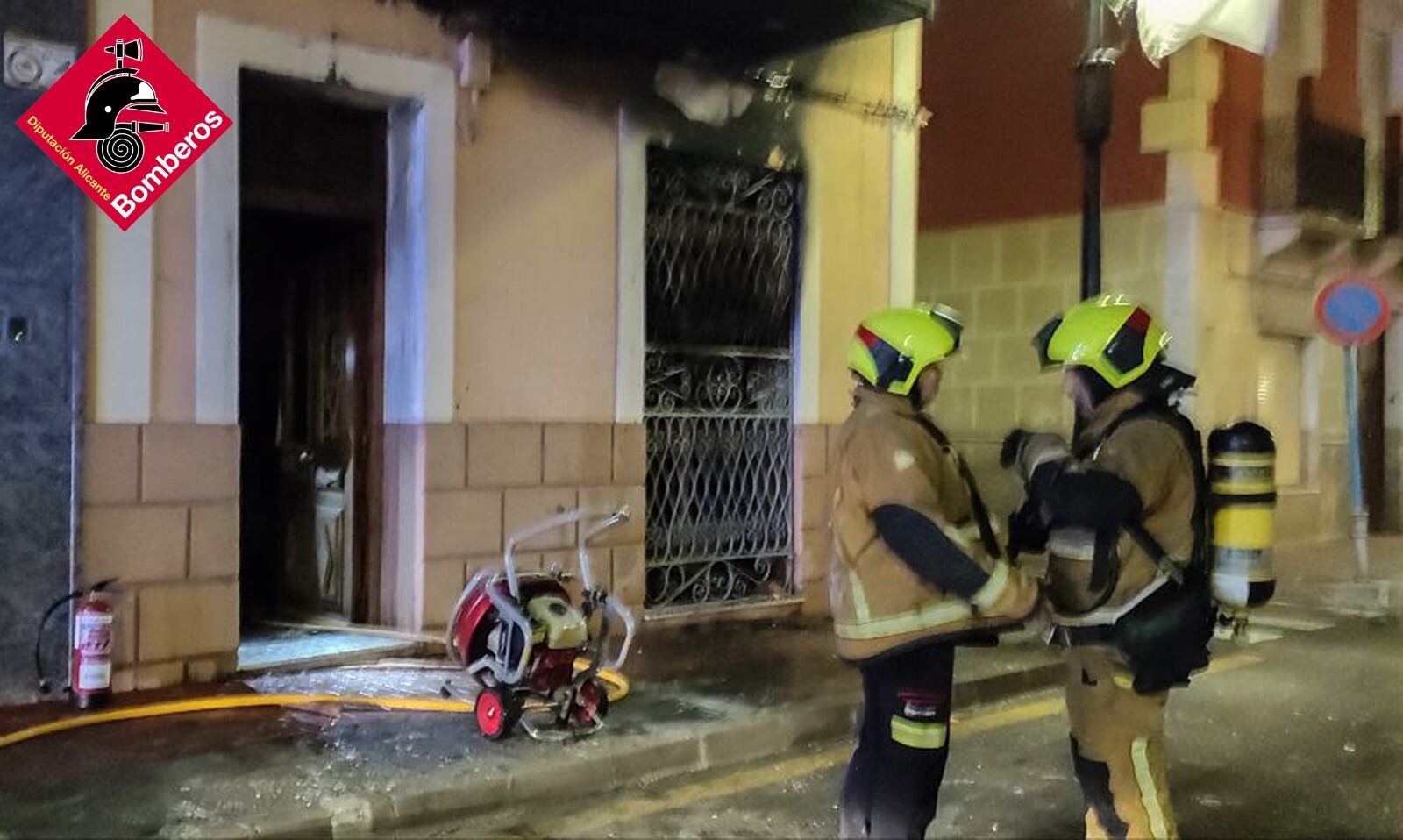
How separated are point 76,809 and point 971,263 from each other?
457 inches

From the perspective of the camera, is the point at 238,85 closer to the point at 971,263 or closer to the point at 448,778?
the point at 448,778

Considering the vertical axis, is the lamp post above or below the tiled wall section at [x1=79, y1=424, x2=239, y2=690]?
above

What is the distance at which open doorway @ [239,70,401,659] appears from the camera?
6.67m

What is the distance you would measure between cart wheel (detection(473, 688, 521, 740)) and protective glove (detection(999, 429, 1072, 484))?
2484 millimetres

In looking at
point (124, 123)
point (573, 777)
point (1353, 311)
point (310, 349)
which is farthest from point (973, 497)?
point (1353, 311)

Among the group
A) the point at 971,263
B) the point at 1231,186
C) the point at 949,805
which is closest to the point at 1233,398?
the point at 1231,186

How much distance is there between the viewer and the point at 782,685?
638cm

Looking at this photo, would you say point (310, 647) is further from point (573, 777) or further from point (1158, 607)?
point (1158, 607)

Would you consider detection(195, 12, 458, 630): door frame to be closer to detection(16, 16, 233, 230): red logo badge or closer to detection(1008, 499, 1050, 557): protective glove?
detection(16, 16, 233, 230): red logo badge

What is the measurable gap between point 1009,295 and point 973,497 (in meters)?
10.4

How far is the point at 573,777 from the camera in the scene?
491 cm

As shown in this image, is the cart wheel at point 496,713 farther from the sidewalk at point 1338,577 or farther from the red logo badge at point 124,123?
the sidewalk at point 1338,577

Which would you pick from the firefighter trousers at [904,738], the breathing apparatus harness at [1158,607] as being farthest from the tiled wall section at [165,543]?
the breathing apparatus harness at [1158,607]

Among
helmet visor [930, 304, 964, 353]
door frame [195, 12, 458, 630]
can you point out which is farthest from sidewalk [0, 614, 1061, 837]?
helmet visor [930, 304, 964, 353]
